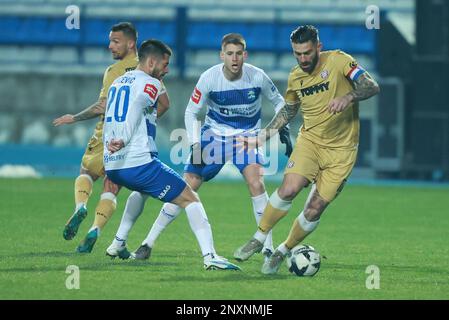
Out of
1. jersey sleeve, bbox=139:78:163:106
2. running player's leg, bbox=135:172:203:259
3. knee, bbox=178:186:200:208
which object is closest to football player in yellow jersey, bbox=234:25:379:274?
knee, bbox=178:186:200:208

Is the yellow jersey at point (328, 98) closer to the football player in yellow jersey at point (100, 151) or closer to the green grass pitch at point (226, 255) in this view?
the green grass pitch at point (226, 255)

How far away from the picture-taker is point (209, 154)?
1048 centimetres

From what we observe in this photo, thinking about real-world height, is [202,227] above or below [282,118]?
below

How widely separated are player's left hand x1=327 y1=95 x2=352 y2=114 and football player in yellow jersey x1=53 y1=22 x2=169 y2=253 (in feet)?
5.81

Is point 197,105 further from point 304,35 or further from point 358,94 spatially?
point 358,94

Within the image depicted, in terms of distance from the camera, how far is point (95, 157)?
1092cm

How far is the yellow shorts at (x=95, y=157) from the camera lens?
10.9 m

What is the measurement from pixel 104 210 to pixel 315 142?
2227 mm

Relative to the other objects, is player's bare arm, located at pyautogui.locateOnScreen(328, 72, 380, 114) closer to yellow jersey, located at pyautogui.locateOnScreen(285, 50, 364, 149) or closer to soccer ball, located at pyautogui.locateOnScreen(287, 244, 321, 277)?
yellow jersey, located at pyautogui.locateOnScreen(285, 50, 364, 149)

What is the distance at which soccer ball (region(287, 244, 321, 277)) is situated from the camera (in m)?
8.92

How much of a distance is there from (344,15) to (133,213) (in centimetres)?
1806

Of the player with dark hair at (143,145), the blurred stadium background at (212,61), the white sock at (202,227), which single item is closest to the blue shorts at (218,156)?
the player with dark hair at (143,145)

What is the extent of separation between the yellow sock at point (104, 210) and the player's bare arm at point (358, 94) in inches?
105

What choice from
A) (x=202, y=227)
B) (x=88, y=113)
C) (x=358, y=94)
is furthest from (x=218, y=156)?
(x=358, y=94)
